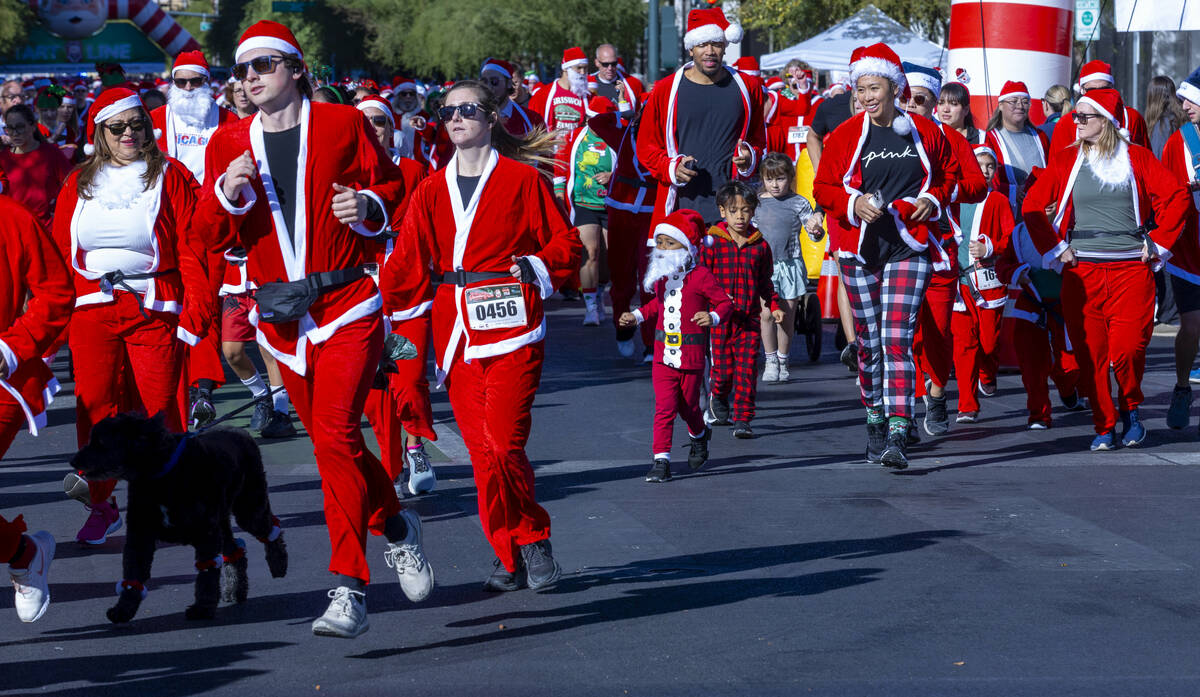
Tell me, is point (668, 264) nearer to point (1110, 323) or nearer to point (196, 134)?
point (1110, 323)

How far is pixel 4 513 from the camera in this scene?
844 centimetres

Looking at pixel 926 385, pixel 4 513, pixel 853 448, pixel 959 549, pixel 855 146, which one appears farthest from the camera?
pixel 926 385

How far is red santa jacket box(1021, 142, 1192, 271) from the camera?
9.68m

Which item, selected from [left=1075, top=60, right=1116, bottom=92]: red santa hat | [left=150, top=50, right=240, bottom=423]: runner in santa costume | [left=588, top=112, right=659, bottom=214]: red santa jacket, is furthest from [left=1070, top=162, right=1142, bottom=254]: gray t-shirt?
[left=150, top=50, right=240, bottom=423]: runner in santa costume

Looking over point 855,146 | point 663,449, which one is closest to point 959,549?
Answer: point 663,449

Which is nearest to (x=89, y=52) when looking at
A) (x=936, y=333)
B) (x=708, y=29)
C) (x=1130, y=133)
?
(x=708, y=29)

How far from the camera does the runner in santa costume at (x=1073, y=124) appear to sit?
10125 mm

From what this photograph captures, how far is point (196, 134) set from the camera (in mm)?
11297

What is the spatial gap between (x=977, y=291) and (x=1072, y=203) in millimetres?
1307

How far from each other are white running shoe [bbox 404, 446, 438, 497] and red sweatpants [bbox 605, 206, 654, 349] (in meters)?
4.41

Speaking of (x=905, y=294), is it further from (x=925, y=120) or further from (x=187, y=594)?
(x=187, y=594)

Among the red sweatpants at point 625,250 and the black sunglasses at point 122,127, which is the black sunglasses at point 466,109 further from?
the red sweatpants at point 625,250

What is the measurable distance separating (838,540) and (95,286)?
3.40 meters

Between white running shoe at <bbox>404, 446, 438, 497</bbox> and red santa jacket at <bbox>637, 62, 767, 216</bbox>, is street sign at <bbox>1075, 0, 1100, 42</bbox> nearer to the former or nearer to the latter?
red santa jacket at <bbox>637, 62, 767, 216</bbox>
